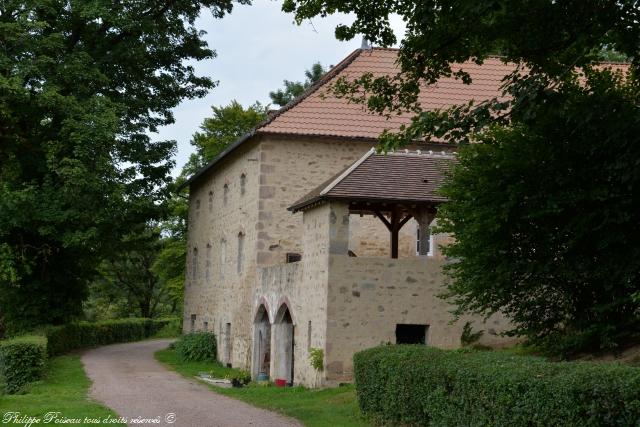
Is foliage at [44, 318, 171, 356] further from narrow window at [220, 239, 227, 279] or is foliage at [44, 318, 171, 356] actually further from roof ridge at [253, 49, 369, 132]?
roof ridge at [253, 49, 369, 132]

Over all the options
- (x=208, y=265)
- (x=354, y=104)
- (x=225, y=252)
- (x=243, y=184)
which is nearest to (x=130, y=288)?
(x=208, y=265)

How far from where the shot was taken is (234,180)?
30.6 m

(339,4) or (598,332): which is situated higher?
(339,4)

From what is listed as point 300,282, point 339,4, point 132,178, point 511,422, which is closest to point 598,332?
point 511,422

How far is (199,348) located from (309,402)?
566 inches

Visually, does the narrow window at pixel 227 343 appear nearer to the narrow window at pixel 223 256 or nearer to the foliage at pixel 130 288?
the narrow window at pixel 223 256

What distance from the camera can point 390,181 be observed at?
20281mm

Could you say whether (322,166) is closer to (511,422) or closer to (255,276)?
(255,276)

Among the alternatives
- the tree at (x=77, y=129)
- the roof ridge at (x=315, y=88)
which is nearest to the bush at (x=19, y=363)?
the tree at (x=77, y=129)

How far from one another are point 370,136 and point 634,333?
14971 millimetres

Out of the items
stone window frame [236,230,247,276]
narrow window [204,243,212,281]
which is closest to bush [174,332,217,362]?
narrow window [204,243,212,281]

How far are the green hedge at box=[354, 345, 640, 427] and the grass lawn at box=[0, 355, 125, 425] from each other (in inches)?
189

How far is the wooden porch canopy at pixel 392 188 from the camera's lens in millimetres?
19578

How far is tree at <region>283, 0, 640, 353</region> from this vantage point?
11.5 m
